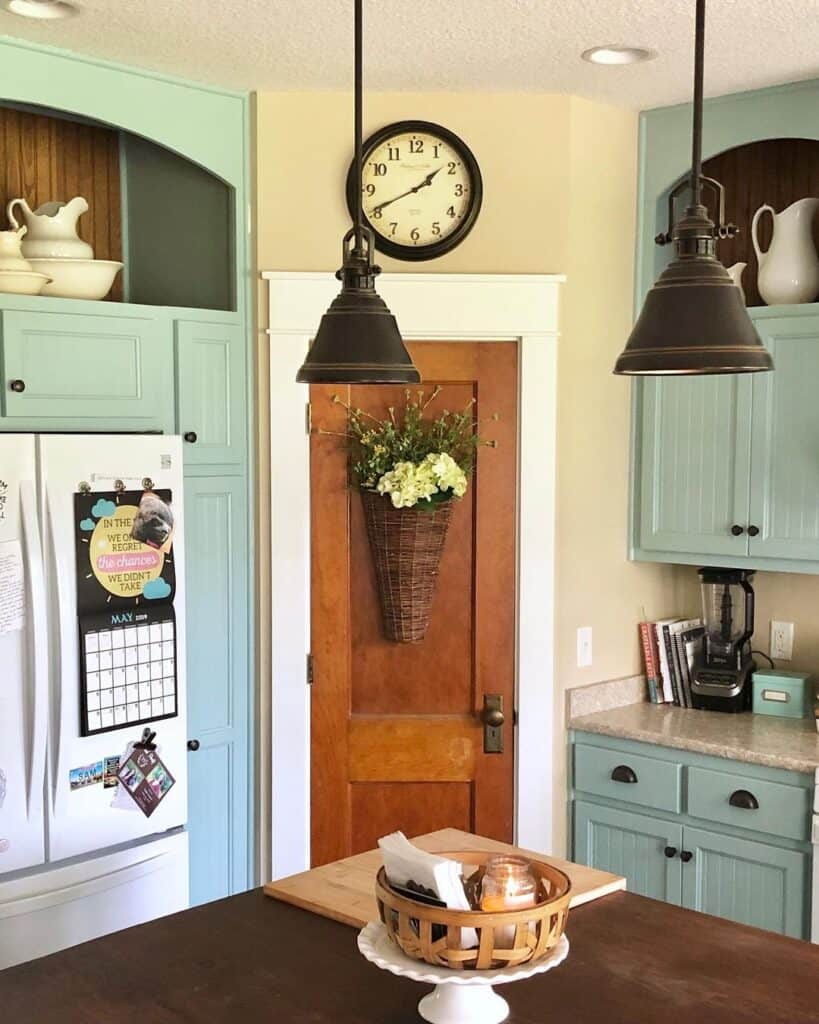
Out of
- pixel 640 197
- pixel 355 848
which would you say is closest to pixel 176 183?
pixel 640 197

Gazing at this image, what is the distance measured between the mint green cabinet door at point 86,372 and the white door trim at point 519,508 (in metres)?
0.36

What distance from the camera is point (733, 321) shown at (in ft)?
5.90

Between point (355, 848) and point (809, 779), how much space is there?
1.34m

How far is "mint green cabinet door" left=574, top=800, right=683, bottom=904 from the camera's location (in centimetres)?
348

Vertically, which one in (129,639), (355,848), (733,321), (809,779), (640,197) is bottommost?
(355,848)

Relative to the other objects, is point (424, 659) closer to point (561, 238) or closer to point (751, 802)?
point (751, 802)

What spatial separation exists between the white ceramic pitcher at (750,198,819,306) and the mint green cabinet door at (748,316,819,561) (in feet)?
0.33

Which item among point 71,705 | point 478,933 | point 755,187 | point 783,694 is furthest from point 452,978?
point 755,187

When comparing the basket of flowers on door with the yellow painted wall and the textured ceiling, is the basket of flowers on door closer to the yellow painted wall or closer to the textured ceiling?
the yellow painted wall

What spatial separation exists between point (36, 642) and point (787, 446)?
7.16 feet

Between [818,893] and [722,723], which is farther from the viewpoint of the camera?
[722,723]

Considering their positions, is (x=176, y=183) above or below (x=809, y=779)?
above

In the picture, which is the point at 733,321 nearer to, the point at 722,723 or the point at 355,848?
the point at 722,723

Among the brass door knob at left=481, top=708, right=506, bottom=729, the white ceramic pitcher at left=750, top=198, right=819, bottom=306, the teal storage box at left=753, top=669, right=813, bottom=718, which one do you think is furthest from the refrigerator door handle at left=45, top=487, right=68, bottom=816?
the white ceramic pitcher at left=750, top=198, right=819, bottom=306
